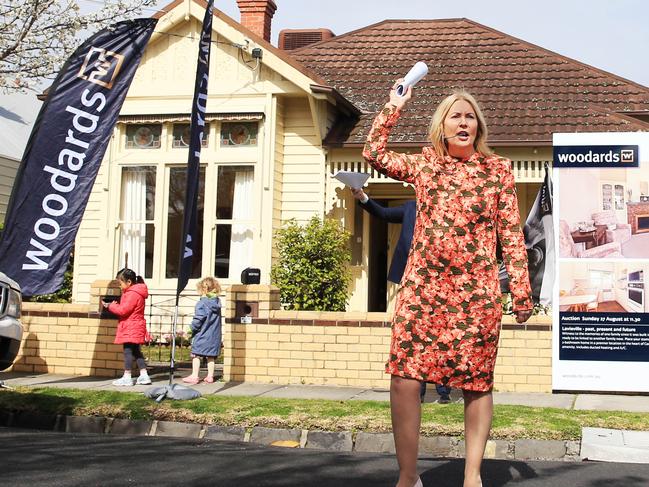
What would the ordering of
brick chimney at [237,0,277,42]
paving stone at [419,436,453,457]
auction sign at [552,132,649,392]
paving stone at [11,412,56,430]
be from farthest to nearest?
brick chimney at [237,0,277,42] → auction sign at [552,132,649,392] → paving stone at [11,412,56,430] → paving stone at [419,436,453,457]

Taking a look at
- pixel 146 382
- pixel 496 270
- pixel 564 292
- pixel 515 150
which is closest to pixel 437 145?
pixel 496 270

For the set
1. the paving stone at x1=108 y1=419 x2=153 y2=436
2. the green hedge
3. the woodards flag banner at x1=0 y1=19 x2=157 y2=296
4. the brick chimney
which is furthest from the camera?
the brick chimney

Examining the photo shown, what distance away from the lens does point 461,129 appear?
474cm

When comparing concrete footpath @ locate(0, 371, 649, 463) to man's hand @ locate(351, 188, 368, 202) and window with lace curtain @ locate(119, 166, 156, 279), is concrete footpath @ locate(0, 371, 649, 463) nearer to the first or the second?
man's hand @ locate(351, 188, 368, 202)

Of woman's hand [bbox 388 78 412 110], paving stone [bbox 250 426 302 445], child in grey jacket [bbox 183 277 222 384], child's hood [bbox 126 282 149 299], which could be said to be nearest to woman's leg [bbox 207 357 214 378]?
child in grey jacket [bbox 183 277 222 384]

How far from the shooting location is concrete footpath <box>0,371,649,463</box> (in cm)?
721

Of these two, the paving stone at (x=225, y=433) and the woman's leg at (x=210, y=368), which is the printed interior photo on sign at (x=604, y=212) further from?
the paving stone at (x=225, y=433)

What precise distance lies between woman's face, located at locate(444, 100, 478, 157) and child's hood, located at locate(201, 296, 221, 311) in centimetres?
748

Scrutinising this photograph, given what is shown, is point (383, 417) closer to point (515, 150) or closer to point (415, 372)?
point (415, 372)

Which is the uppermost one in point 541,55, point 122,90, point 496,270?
point 541,55

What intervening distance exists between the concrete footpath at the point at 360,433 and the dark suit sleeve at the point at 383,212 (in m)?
1.94

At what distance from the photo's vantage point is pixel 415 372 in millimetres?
4523

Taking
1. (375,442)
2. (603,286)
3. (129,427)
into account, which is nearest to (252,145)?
(603,286)

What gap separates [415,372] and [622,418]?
4369 mm
